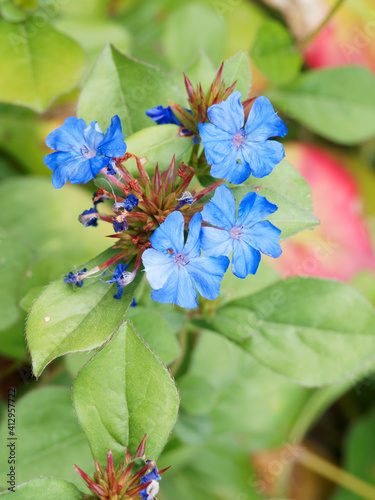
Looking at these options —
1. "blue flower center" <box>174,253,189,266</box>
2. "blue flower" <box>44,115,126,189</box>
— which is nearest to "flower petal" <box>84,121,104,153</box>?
"blue flower" <box>44,115,126,189</box>

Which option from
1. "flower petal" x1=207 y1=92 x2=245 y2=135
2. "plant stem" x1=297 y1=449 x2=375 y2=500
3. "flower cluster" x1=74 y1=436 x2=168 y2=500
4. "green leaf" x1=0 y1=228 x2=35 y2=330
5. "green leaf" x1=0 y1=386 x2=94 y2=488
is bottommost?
"plant stem" x1=297 y1=449 x2=375 y2=500

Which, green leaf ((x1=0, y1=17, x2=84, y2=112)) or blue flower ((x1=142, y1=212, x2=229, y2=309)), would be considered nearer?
blue flower ((x1=142, y1=212, x2=229, y2=309))

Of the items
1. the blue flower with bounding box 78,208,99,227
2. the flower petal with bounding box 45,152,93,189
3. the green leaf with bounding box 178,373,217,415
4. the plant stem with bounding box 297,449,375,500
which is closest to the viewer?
the flower petal with bounding box 45,152,93,189

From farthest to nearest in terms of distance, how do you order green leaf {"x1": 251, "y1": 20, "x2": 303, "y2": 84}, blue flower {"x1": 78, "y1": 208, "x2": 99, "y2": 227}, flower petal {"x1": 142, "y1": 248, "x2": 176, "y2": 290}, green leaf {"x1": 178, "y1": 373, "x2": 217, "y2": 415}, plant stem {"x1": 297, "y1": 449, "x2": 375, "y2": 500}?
plant stem {"x1": 297, "y1": 449, "x2": 375, "y2": 500}
green leaf {"x1": 251, "y1": 20, "x2": 303, "y2": 84}
green leaf {"x1": 178, "y1": 373, "x2": 217, "y2": 415}
blue flower {"x1": 78, "y1": 208, "x2": 99, "y2": 227}
flower petal {"x1": 142, "y1": 248, "x2": 176, "y2": 290}

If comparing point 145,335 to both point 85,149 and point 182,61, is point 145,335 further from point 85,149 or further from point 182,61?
point 182,61

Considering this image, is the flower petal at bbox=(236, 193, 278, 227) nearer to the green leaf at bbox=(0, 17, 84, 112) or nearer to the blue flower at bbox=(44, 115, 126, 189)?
the blue flower at bbox=(44, 115, 126, 189)

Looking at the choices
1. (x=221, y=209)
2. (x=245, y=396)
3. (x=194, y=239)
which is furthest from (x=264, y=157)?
(x=245, y=396)

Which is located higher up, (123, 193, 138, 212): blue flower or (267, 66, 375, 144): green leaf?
(123, 193, 138, 212): blue flower
